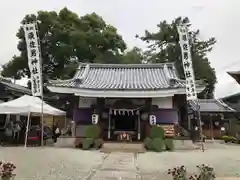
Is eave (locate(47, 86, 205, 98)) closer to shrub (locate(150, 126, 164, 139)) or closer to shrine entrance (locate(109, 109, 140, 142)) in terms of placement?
shrine entrance (locate(109, 109, 140, 142))

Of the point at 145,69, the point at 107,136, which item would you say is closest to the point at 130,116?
the point at 107,136

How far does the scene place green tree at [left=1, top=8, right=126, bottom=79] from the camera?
32.3 metres

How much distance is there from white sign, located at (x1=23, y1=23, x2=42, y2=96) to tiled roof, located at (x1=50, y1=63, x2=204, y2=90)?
170cm

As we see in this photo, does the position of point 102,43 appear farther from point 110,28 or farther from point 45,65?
point 45,65

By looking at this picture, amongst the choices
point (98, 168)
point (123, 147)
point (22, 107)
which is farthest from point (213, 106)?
point (98, 168)

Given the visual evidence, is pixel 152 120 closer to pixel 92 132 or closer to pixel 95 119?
pixel 95 119

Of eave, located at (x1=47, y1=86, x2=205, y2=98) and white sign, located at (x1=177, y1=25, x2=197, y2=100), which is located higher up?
white sign, located at (x1=177, y1=25, x2=197, y2=100)

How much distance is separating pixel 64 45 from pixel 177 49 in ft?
42.5

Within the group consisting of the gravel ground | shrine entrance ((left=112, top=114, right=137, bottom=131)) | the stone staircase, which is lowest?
the gravel ground

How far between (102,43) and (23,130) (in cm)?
1582

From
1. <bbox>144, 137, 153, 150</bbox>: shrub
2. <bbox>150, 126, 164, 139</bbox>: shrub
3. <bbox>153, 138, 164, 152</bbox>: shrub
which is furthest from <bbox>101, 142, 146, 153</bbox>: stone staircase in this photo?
<bbox>150, 126, 164, 139</bbox>: shrub

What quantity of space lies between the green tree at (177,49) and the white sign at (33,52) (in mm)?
21141

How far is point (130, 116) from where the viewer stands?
1834cm

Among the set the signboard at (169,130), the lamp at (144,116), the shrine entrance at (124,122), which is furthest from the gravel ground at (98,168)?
the shrine entrance at (124,122)
